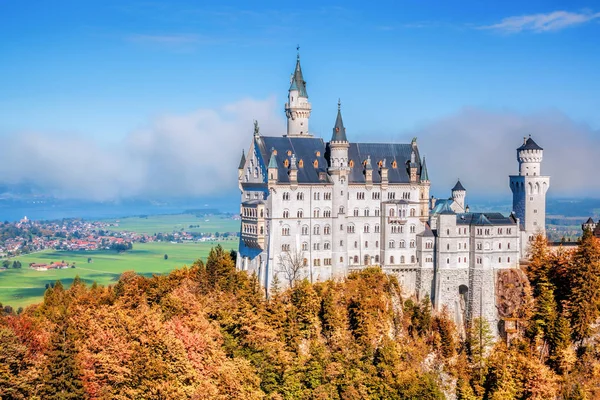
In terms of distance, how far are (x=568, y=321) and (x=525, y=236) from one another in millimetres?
11586

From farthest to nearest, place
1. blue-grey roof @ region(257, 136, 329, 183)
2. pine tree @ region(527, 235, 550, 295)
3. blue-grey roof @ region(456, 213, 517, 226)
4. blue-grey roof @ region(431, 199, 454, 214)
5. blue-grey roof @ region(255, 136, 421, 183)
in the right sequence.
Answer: blue-grey roof @ region(431, 199, 454, 214) → pine tree @ region(527, 235, 550, 295) → blue-grey roof @ region(456, 213, 517, 226) → blue-grey roof @ region(255, 136, 421, 183) → blue-grey roof @ region(257, 136, 329, 183)

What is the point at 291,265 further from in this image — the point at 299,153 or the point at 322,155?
the point at 322,155

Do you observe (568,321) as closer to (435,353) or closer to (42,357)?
(435,353)

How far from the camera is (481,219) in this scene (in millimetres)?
97125

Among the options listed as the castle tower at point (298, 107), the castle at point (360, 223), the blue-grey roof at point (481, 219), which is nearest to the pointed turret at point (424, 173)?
the castle at point (360, 223)

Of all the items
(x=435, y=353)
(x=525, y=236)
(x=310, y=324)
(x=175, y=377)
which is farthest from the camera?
(x=525, y=236)

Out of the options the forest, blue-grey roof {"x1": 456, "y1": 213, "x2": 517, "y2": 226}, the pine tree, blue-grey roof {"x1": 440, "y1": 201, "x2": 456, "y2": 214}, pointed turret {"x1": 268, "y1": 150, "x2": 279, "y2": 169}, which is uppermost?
pointed turret {"x1": 268, "y1": 150, "x2": 279, "y2": 169}

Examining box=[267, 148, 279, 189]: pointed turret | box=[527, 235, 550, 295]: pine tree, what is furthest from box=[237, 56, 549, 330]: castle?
box=[527, 235, 550, 295]: pine tree

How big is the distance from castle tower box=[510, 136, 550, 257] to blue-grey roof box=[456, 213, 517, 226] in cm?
450

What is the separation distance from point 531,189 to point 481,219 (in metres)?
9.92

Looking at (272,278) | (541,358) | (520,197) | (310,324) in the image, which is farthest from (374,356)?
(520,197)

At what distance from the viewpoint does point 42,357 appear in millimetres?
72562

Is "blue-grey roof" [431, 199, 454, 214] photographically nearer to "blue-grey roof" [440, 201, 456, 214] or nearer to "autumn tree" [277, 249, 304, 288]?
"blue-grey roof" [440, 201, 456, 214]

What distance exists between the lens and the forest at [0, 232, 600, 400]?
7106 centimetres
